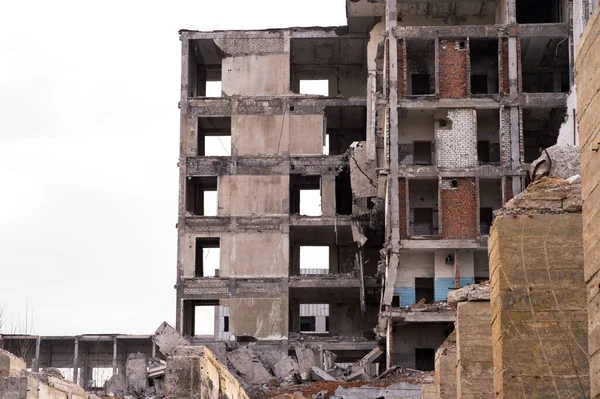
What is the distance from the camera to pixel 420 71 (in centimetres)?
5000

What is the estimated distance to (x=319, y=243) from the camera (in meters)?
55.8

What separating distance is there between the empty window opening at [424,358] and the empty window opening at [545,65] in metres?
12.1

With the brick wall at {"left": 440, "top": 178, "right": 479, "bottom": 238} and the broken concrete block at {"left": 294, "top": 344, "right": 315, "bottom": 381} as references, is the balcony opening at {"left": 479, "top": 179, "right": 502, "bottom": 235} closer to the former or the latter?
the brick wall at {"left": 440, "top": 178, "right": 479, "bottom": 238}

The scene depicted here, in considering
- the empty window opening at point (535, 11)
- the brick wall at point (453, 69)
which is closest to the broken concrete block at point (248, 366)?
the brick wall at point (453, 69)

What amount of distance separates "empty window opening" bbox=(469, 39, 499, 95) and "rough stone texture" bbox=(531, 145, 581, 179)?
38.3 meters

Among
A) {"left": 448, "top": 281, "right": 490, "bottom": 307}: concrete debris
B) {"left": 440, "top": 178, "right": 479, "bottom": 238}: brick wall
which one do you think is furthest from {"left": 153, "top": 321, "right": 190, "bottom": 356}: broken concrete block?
{"left": 448, "top": 281, "right": 490, "bottom": 307}: concrete debris

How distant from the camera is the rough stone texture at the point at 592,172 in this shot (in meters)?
7.03

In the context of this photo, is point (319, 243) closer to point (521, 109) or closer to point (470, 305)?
point (521, 109)

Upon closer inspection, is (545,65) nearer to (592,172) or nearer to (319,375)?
(319,375)

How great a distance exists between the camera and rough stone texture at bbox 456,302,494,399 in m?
13.7

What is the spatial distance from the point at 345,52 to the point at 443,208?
12.6m

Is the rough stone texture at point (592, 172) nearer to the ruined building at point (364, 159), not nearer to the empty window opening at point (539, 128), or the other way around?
the ruined building at point (364, 159)

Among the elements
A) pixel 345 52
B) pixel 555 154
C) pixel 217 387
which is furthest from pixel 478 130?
pixel 555 154

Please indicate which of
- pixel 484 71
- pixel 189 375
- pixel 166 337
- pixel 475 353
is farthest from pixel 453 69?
pixel 475 353
